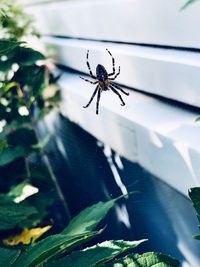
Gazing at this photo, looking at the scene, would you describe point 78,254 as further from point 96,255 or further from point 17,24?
point 17,24

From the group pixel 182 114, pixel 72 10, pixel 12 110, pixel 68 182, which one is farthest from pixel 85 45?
pixel 68 182

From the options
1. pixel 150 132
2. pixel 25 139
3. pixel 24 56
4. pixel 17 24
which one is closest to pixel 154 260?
pixel 150 132

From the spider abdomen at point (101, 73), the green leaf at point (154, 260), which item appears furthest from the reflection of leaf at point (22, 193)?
the green leaf at point (154, 260)

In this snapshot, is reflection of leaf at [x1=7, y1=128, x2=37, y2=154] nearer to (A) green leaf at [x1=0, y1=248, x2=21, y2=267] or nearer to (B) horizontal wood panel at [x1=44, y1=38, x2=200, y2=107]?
(B) horizontal wood panel at [x1=44, y1=38, x2=200, y2=107]

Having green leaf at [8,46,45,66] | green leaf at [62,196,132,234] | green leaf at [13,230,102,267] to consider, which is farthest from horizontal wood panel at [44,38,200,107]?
green leaf at [13,230,102,267]

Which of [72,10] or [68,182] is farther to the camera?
[68,182]

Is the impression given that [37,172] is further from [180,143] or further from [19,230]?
[180,143]
